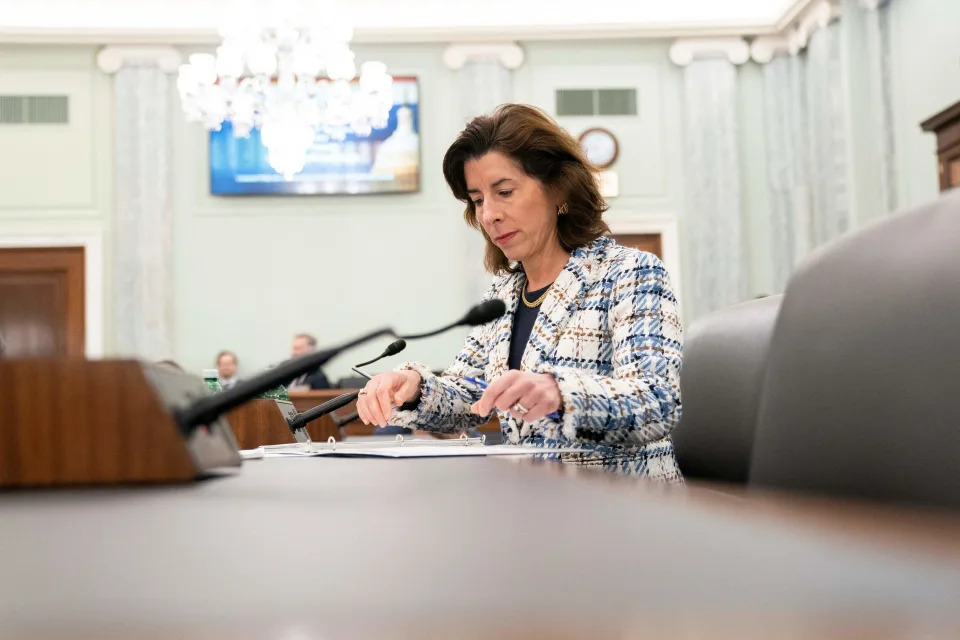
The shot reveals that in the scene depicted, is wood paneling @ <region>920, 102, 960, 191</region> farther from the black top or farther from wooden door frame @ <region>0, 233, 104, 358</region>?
wooden door frame @ <region>0, 233, 104, 358</region>

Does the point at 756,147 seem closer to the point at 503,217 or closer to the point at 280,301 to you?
the point at 280,301

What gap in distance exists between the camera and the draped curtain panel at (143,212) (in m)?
7.27

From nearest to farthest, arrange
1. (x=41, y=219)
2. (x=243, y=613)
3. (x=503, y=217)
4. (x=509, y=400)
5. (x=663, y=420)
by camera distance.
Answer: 1. (x=243, y=613)
2. (x=509, y=400)
3. (x=663, y=420)
4. (x=503, y=217)
5. (x=41, y=219)

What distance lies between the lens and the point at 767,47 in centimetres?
755

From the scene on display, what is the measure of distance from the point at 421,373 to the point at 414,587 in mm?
1477

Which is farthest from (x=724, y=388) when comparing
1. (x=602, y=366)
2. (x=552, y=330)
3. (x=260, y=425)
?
(x=260, y=425)

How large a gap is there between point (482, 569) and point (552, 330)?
1.47m

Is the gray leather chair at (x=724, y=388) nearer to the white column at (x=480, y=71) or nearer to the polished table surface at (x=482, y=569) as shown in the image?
the polished table surface at (x=482, y=569)

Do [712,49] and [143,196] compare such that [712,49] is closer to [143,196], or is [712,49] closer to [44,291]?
[143,196]

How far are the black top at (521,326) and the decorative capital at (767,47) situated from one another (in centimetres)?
636

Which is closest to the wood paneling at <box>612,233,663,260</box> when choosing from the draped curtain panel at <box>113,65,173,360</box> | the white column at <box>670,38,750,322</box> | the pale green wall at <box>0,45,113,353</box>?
the white column at <box>670,38,750,322</box>

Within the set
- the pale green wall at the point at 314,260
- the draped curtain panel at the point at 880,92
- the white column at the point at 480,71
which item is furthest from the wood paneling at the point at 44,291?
the draped curtain panel at the point at 880,92

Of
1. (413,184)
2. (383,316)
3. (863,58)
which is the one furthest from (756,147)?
(383,316)

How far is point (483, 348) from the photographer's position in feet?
6.65
